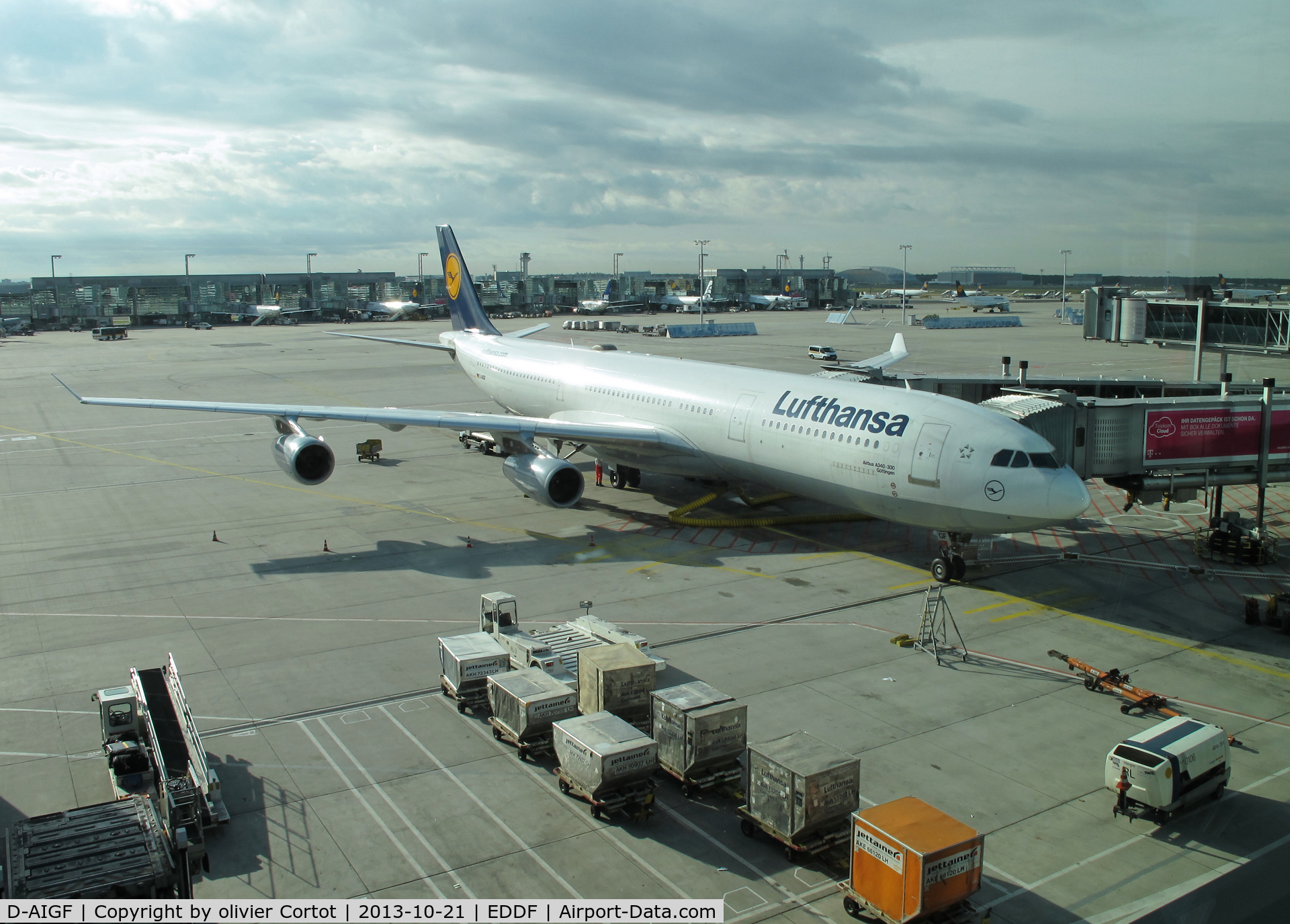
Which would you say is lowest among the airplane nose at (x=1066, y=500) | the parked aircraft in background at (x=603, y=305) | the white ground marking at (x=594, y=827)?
the white ground marking at (x=594, y=827)

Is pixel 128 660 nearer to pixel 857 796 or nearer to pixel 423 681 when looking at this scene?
pixel 423 681

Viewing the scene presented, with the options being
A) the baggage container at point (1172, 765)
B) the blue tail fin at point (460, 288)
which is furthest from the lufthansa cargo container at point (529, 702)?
the blue tail fin at point (460, 288)

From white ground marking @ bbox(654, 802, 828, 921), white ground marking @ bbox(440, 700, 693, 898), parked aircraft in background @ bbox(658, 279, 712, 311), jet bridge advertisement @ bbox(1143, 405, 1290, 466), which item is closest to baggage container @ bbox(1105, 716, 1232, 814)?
white ground marking @ bbox(654, 802, 828, 921)

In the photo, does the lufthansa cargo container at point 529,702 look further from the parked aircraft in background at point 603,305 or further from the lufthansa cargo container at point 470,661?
the parked aircraft in background at point 603,305

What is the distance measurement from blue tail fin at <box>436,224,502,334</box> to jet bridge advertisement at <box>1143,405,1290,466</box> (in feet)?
101

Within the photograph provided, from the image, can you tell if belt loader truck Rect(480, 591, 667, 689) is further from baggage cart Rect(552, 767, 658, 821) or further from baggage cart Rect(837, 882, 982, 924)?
baggage cart Rect(837, 882, 982, 924)

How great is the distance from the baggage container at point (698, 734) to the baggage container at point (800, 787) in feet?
3.29

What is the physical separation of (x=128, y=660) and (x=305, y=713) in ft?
16.3

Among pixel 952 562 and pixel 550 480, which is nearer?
pixel 952 562

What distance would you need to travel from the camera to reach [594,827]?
12961mm

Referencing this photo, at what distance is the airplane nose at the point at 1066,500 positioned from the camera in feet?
68.2

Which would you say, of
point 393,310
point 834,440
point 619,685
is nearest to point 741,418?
point 834,440

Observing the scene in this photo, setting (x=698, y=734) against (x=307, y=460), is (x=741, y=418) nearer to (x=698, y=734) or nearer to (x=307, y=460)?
(x=307, y=460)

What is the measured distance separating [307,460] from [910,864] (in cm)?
2200
